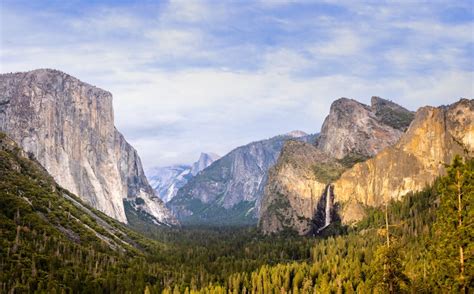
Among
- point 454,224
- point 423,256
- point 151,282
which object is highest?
point 454,224

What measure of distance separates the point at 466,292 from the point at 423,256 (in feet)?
409

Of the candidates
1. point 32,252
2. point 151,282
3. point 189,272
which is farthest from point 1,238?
point 189,272

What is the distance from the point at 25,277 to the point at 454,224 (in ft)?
416

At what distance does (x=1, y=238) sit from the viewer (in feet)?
526

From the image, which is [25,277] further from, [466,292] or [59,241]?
[466,292]

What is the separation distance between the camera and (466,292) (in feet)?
176

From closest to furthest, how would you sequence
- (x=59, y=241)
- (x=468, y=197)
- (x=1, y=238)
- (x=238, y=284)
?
1. (x=468, y=197)
2. (x=1, y=238)
3. (x=238, y=284)
4. (x=59, y=241)

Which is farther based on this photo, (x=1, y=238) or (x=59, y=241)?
(x=59, y=241)

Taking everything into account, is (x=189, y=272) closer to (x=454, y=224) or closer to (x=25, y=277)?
(x=25, y=277)

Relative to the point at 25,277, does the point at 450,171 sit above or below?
above

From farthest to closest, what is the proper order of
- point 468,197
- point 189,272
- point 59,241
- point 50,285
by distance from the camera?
point 189,272 < point 59,241 < point 50,285 < point 468,197

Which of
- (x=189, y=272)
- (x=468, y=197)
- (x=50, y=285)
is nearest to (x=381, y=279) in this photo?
(x=468, y=197)

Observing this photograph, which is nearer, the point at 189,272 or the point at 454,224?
the point at 454,224

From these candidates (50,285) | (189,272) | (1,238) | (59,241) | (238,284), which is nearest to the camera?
(50,285)
